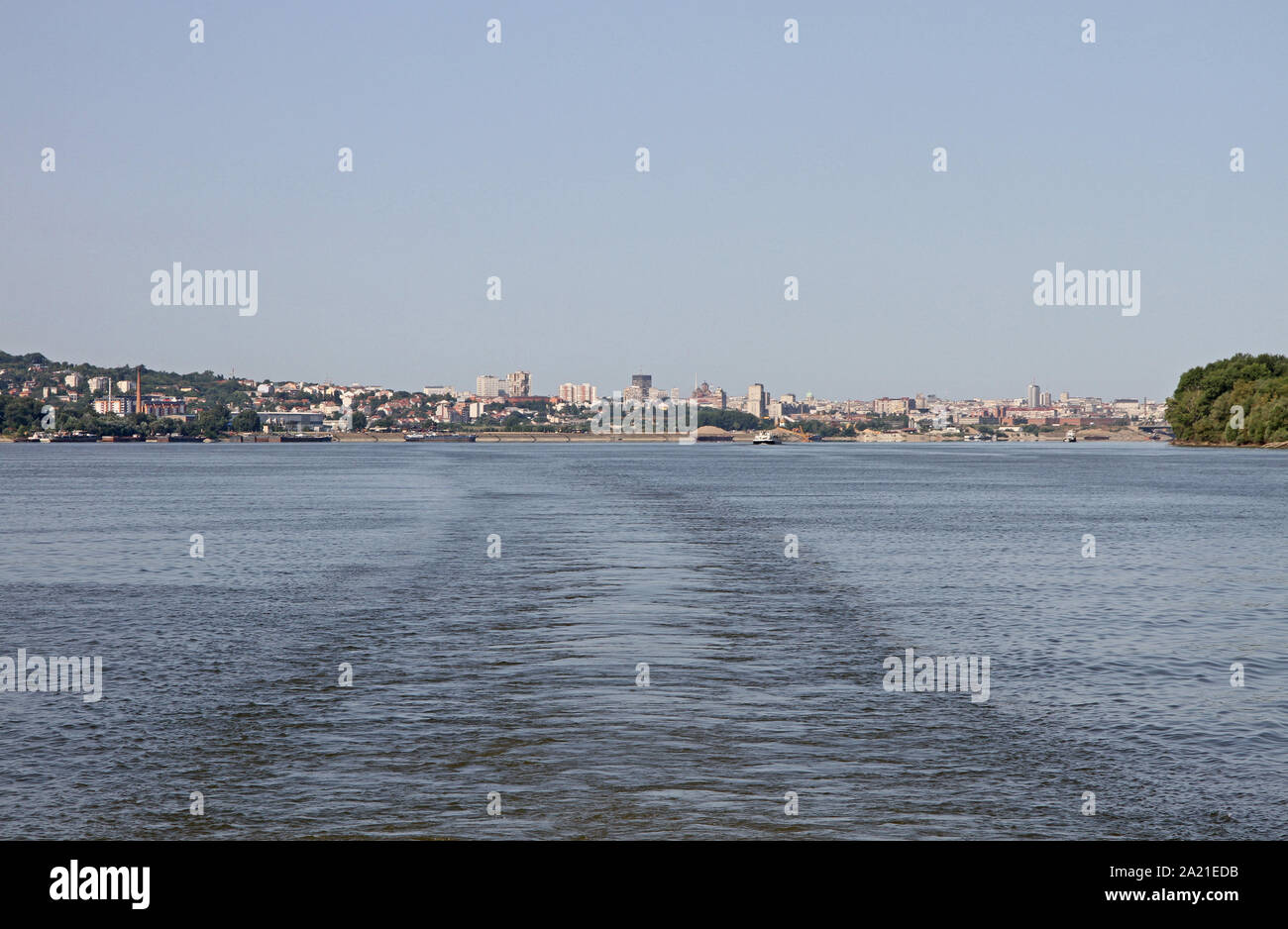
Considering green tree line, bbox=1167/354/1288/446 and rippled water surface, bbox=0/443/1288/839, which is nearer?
rippled water surface, bbox=0/443/1288/839

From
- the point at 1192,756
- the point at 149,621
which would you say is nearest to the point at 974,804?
the point at 1192,756

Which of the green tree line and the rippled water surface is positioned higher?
the green tree line

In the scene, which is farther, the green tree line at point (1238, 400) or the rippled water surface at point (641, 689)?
the green tree line at point (1238, 400)

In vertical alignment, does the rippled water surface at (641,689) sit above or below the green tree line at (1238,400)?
below

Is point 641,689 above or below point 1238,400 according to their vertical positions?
below

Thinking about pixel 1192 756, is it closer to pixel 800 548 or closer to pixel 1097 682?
pixel 1097 682

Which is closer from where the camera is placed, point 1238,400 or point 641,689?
point 641,689
